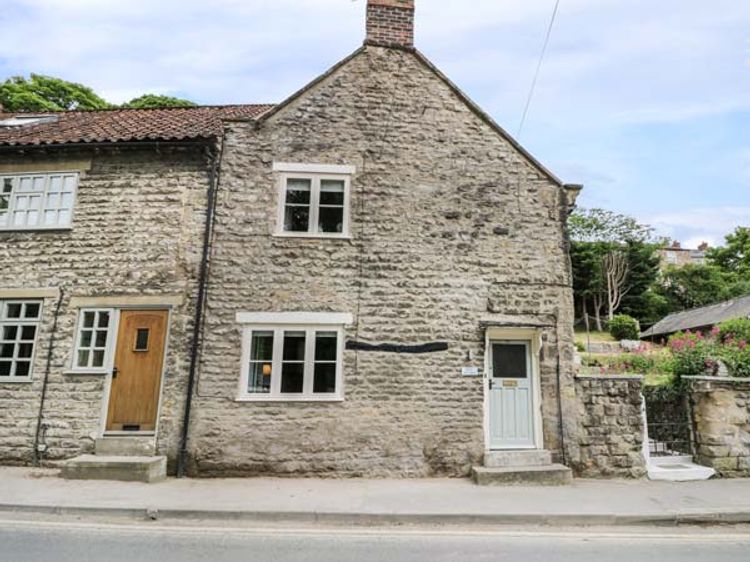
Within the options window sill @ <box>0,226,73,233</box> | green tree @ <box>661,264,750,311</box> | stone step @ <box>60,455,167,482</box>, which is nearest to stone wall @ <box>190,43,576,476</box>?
stone step @ <box>60,455,167,482</box>

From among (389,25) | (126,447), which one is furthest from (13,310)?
(389,25)

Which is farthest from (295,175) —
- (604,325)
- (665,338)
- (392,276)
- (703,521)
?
(604,325)

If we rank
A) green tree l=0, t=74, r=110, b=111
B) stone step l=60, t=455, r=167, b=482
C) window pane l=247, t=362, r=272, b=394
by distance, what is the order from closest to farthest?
stone step l=60, t=455, r=167, b=482
window pane l=247, t=362, r=272, b=394
green tree l=0, t=74, r=110, b=111

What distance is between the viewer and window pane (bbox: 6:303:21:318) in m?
9.65

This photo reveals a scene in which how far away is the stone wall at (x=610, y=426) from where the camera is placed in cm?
900

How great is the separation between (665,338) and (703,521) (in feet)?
115

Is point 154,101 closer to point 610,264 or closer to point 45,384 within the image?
point 45,384

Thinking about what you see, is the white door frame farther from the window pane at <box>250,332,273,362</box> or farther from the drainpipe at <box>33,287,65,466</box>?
the drainpipe at <box>33,287,65,466</box>

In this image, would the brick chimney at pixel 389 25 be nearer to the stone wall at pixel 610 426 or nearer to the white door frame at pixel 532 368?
the white door frame at pixel 532 368

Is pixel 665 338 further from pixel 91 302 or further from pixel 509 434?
pixel 91 302

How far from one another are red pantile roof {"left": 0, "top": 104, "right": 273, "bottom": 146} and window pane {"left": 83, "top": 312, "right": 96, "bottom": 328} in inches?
147

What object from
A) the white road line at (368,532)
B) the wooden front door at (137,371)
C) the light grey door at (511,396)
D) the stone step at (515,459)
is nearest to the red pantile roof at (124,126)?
the wooden front door at (137,371)

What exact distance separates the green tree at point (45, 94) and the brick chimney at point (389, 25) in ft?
77.3

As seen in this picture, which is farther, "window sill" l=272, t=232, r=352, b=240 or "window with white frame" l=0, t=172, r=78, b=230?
"window with white frame" l=0, t=172, r=78, b=230
